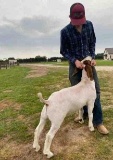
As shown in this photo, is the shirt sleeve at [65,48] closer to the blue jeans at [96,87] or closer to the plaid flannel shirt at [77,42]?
the plaid flannel shirt at [77,42]

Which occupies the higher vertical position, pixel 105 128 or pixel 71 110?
pixel 71 110

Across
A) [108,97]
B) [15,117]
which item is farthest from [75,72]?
[108,97]

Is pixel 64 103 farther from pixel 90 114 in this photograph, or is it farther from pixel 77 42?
pixel 77 42

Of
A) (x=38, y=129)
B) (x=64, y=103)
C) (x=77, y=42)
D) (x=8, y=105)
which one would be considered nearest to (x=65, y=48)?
(x=77, y=42)

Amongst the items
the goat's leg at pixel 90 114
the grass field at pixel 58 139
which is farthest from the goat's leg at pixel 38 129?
the goat's leg at pixel 90 114

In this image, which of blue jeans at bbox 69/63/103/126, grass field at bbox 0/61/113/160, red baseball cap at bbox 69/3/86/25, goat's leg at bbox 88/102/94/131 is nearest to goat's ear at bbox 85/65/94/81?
blue jeans at bbox 69/63/103/126

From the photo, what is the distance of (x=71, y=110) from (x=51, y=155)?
2.88 feet

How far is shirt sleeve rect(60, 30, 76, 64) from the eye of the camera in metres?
6.59

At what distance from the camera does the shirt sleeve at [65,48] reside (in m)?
6.59

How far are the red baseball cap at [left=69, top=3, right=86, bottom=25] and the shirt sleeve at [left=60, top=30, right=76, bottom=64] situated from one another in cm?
41

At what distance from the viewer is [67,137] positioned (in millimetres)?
6637

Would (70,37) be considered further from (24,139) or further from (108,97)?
(108,97)

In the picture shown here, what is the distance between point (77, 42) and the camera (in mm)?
6602

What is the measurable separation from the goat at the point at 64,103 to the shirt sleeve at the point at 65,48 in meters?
0.36
